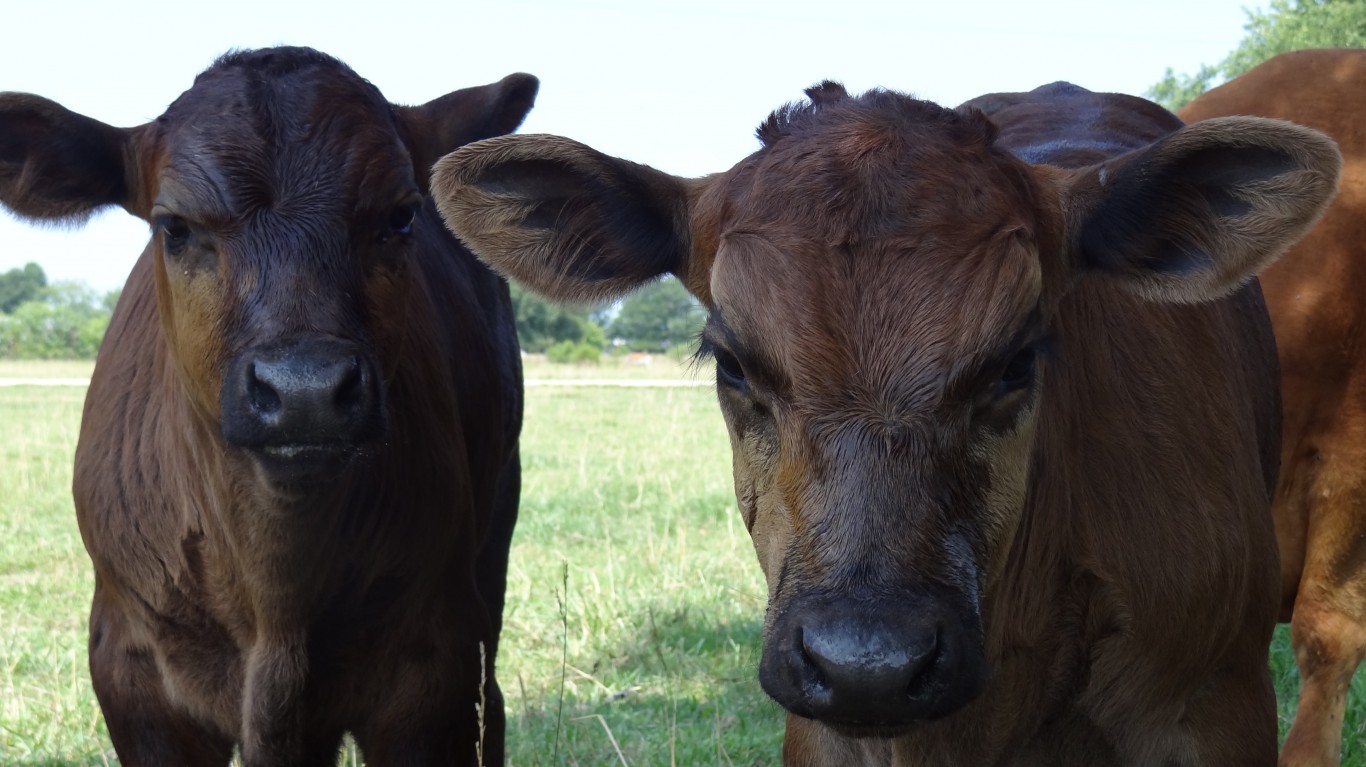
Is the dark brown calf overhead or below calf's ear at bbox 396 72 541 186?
below

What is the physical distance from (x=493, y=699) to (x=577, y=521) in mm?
6088

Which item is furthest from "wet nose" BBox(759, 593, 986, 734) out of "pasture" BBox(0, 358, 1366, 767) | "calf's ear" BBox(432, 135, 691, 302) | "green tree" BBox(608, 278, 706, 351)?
"green tree" BBox(608, 278, 706, 351)

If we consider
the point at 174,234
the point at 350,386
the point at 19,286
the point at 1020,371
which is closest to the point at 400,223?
the point at 174,234

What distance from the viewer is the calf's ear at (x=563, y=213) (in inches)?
131

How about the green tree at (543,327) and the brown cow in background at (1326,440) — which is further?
the green tree at (543,327)

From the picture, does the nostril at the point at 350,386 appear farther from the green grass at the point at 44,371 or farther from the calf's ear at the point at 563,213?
the green grass at the point at 44,371

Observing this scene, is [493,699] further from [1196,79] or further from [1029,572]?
[1196,79]

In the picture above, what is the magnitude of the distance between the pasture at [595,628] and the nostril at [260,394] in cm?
153

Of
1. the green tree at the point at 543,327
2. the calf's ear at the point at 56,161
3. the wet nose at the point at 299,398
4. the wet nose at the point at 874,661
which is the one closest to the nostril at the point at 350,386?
the wet nose at the point at 299,398

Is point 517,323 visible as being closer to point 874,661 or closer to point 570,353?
point 874,661

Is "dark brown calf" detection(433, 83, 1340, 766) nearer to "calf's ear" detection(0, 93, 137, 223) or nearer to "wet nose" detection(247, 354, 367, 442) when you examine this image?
"wet nose" detection(247, 354, 367, 442)

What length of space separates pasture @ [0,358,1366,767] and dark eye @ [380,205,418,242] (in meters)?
1.51

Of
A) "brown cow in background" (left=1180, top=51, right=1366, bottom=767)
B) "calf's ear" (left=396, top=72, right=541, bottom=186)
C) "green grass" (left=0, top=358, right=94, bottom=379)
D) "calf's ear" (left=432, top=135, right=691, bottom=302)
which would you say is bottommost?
"green grass" (left=0, top=358, right=94, bottom=379)

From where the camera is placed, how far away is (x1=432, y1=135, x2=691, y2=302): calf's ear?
11.0 feet
